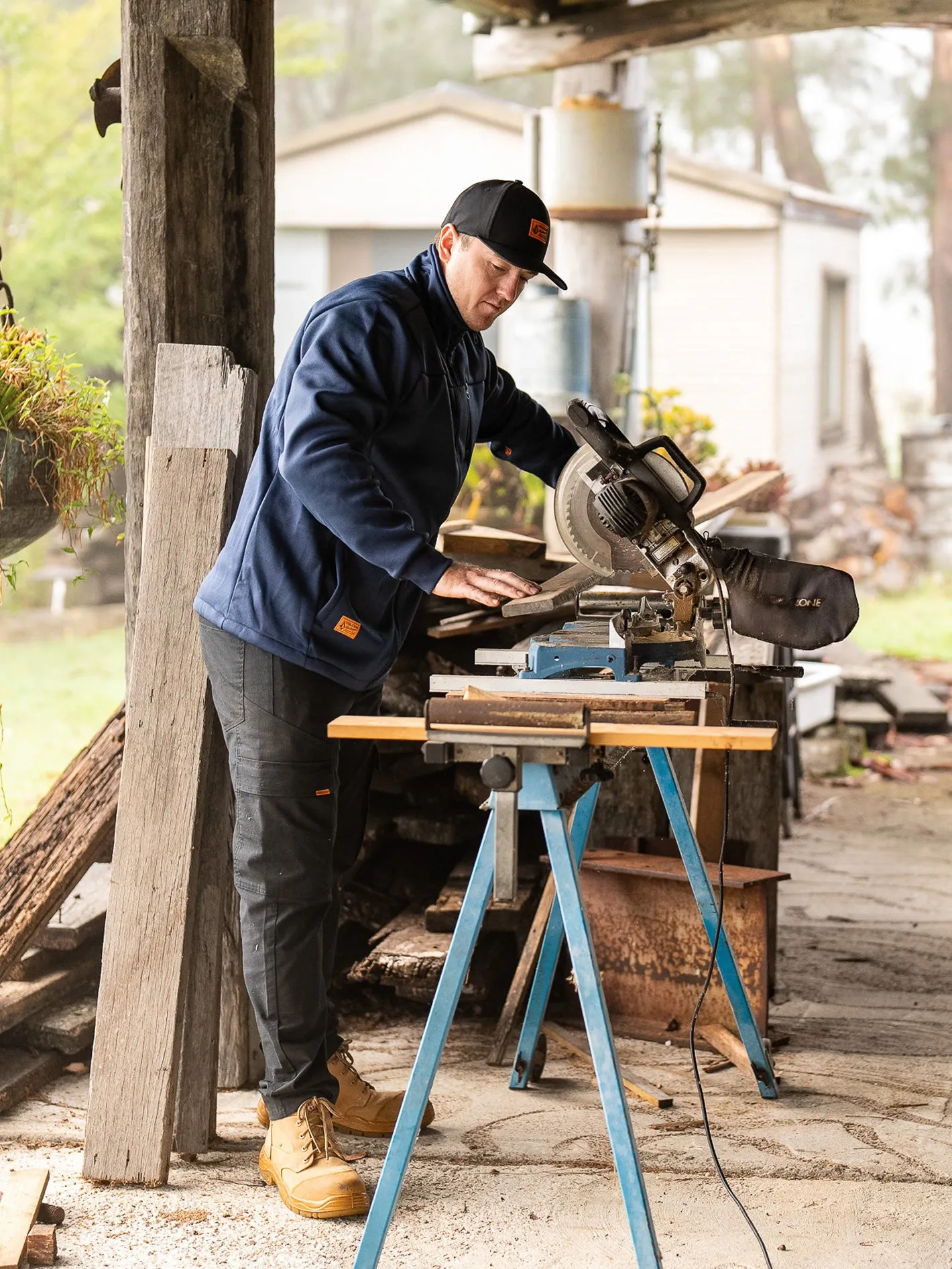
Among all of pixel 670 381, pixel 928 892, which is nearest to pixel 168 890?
pixel 928 892

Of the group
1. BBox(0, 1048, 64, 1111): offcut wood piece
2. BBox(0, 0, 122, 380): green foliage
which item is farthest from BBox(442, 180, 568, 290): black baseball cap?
BBox(0, 0, 122, 380): green foliage

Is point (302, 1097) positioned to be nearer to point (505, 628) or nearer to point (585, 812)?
point (585, 812)

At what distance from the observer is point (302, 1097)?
10.1 feet

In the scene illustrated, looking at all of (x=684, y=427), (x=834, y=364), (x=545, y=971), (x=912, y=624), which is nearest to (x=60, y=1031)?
(x=545, y=971)

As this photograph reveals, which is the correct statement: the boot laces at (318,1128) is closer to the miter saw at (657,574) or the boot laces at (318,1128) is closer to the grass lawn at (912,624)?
the miter saw at (657,574)

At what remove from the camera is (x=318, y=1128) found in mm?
3039

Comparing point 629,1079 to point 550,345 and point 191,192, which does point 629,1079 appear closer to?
point 191,192

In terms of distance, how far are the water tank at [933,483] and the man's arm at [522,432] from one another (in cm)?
1159

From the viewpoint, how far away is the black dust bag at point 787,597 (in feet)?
9.59

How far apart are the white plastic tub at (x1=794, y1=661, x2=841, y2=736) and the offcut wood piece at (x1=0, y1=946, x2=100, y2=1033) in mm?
4065

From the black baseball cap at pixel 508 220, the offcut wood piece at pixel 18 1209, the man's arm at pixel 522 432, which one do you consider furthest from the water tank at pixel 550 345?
the offcut wood piece at pixel 18 1209

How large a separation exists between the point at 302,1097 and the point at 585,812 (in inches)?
37.4

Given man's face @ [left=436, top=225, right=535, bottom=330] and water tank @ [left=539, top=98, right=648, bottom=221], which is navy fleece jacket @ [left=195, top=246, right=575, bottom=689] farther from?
water tank @ [left=539, top=98, right=648, bottom=221]

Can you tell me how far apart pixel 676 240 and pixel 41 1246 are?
1259 centimetres
